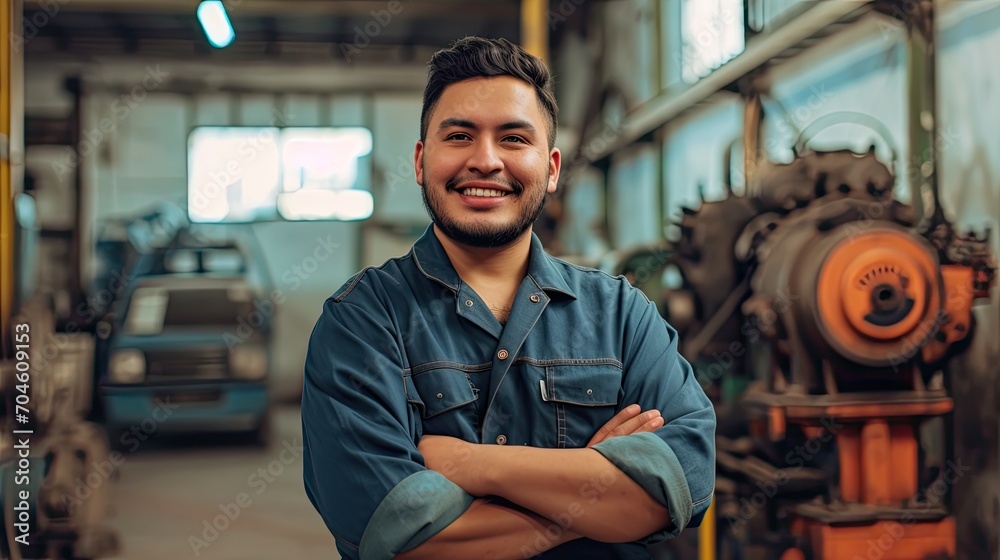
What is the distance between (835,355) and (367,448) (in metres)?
1.64

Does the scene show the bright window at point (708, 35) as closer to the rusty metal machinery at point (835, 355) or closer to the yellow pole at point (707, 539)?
the rusty metal machinery at point (835, 355)

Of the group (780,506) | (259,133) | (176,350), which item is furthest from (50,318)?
(780,506)

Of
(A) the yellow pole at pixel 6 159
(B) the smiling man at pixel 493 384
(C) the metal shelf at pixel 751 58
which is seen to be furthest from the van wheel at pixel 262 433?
(B) the smiling man at pixel 493 384

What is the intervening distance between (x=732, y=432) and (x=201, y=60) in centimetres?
259

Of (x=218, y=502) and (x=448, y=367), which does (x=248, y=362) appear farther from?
(x=448, y=367)

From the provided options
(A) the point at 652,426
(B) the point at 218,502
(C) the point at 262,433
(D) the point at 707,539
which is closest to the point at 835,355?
(D) the point at 707,539

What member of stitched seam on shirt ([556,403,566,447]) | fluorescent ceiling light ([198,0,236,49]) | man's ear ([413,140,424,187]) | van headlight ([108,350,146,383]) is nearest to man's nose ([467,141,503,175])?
man's ear ([413,140,424,187])

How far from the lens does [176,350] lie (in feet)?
10.4

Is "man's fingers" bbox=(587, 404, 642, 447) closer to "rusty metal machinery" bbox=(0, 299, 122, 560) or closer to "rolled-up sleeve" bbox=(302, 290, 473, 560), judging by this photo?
"rolled-up sleeve" bbox=(302, 290, 473, 560)

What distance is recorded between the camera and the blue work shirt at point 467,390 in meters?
1.06

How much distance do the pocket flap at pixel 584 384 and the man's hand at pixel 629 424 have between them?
0.10 feet

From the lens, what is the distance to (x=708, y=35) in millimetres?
3092

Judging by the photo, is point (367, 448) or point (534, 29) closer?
point (367, 448)

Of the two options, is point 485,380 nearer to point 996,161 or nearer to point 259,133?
point 996,161
